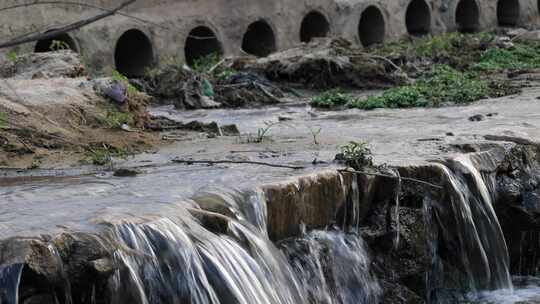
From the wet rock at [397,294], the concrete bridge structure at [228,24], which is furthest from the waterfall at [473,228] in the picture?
the concrete bridge structure at [228,24]

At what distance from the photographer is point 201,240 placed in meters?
5.66

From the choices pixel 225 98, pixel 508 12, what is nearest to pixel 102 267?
pixel 225 98

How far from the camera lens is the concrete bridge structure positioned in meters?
17.6

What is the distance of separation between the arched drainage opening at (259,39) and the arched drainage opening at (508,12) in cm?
879

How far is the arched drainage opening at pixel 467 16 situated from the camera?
26.7m

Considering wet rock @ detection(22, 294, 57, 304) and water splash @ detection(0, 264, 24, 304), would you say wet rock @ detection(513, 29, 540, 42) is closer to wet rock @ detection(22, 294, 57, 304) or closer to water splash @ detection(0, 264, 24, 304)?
wet rock @ detection(22, 294, 57, 304)

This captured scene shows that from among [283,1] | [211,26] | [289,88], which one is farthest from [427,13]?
[289,88]

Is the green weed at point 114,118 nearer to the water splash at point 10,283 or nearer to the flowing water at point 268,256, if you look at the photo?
the flowing water at point 268,256

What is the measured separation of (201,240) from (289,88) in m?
10.3

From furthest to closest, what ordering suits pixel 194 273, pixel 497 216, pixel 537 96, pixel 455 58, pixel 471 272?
pixel 455 58, pixel 537 96, pixel 497 216, pixel 471 272, pixel 194 273

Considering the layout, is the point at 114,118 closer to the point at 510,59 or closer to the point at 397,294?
the point at 397,294

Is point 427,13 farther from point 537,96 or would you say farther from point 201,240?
point 201,240

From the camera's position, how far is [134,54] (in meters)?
20.0

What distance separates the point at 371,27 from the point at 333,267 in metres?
18.5
